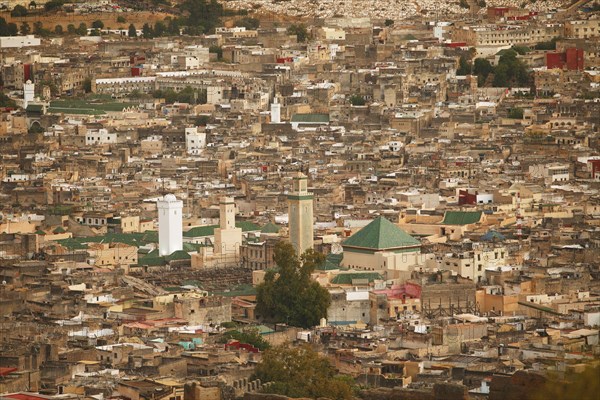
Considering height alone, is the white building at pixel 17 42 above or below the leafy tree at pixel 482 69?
above

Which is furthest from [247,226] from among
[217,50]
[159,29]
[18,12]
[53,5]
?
[53,5]

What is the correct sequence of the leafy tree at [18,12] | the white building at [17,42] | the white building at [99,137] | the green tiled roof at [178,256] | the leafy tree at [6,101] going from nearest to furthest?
the green tiled roof at [178,256] → the white building at [99,137] → the leafy tree at [6,101] → the white building at [17,42] → the leafy tree at [18,12]

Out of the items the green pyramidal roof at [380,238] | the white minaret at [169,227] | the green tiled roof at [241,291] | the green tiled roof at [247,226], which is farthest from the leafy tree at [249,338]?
the green tiled roof at [247,226]

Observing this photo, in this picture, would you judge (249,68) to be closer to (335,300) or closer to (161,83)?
(161,83)

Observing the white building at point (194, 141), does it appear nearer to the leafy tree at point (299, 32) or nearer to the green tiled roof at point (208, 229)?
the green tiled roof at point (208, 229)

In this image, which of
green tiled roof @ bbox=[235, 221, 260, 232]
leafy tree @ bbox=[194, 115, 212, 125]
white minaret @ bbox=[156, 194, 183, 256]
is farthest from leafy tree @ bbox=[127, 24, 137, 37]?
white minaret @ bbox=[156, 194, 183, 256]

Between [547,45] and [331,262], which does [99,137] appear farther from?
[331,262]

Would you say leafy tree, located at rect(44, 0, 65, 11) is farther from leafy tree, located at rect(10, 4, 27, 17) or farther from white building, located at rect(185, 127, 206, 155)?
white building, located at rect(185, 127, 206, 155)
